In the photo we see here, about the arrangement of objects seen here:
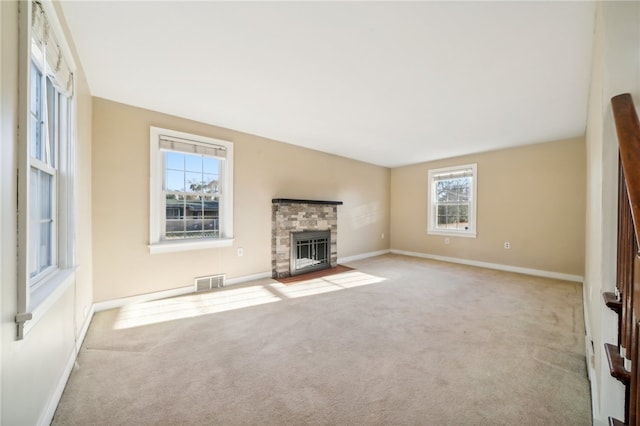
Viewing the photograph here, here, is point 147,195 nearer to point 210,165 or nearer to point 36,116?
point 210,165

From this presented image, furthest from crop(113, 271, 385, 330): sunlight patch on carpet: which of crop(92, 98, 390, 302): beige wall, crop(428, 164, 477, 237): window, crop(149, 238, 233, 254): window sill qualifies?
A: crop(428, 164, 477, 237): window

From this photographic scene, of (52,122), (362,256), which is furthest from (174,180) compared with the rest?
(362,256)

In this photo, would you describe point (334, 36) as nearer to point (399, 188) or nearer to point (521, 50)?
point (521, 50)

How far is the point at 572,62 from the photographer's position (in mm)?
2143

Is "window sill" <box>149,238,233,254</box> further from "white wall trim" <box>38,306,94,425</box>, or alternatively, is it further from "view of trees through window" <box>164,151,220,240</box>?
"white wall trim" <box>38,306,94,425</box>

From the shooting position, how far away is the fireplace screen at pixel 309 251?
178 inches

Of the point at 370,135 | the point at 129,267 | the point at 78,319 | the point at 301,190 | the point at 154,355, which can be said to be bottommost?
the point at 154,355

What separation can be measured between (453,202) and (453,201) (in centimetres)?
2

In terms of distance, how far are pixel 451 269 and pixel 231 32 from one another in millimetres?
4991

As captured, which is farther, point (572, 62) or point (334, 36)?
point (572, 62)

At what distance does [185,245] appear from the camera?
3.44 meters

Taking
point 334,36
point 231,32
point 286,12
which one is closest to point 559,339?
point 334,36

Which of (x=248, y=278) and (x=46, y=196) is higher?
(x=46, y=196)

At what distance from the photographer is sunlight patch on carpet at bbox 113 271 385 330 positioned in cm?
273
